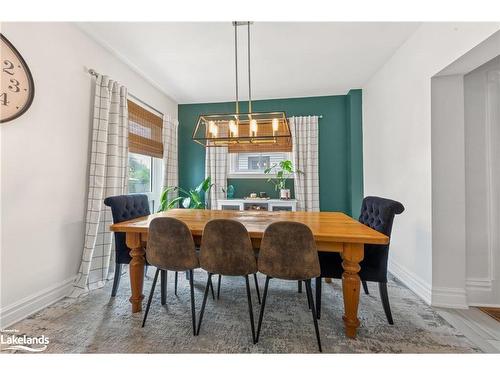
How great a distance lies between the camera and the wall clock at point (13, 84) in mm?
1587

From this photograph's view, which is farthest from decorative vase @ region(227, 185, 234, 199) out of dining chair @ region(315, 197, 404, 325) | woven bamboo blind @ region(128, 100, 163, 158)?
dining chair @ region(315, 197, 404, 325)

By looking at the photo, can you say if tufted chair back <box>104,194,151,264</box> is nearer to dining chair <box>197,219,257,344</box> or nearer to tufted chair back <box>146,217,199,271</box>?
tufted chair back <box>146,217,199,271</box>

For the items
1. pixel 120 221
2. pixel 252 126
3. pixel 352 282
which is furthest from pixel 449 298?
pixel 120 221

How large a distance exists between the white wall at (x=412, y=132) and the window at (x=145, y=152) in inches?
130

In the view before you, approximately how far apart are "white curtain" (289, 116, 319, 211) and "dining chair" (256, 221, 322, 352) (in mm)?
2523

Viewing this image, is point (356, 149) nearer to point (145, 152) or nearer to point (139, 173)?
point (145, 152)

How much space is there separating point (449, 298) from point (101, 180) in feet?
11.5

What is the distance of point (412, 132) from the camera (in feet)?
7.61

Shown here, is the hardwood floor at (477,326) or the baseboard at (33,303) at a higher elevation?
the baseboard at (33,303)

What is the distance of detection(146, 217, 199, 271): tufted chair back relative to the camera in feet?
5.27

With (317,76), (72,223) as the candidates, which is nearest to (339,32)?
(317,76)

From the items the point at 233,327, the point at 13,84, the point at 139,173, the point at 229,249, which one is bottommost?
A: the point at 233,327

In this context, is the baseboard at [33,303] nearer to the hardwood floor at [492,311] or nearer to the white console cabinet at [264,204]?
the white console cabinet at [264,204]

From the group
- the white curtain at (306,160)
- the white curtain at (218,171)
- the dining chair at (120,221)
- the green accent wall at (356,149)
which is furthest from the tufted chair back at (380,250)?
the white curtain at (218,171)
